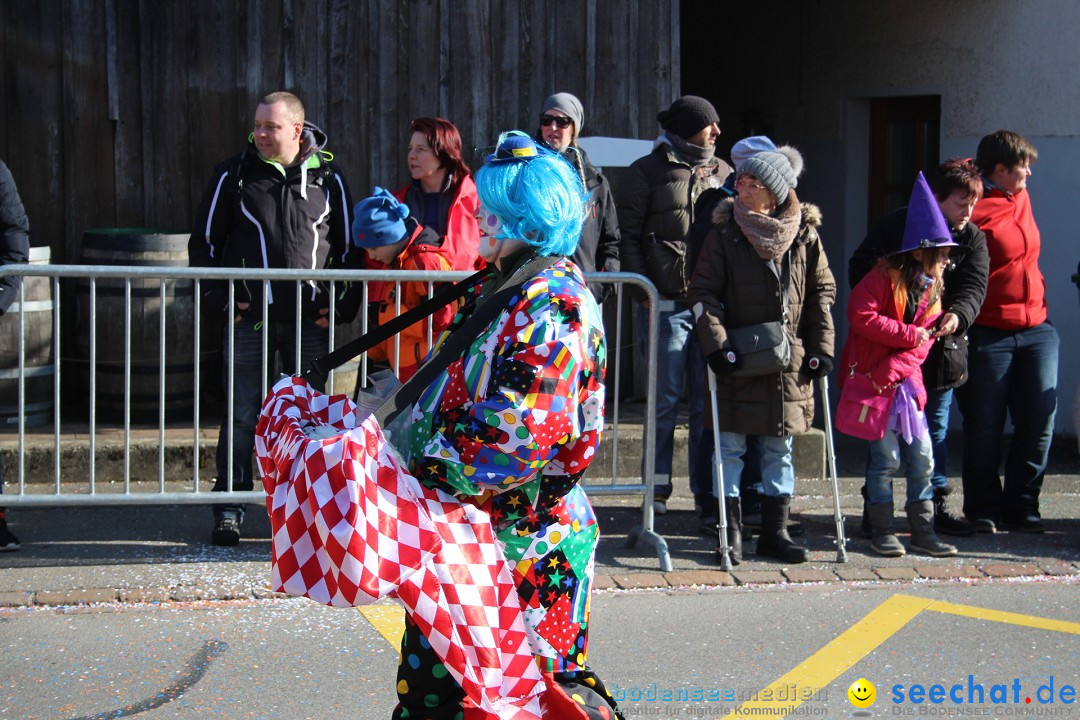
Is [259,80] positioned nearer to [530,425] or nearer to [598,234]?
[598,234]

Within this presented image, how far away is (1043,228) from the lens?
8.80 meters

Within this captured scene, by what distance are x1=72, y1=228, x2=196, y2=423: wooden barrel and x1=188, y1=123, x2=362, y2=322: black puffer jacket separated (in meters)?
1.28

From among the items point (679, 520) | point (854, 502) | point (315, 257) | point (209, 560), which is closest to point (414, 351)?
point (315, 257)

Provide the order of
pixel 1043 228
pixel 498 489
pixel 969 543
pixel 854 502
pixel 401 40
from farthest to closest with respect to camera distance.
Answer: pixel 1043 228, pixel 401 40, pixel 854 502, pixel 969 543, pixel 498 489

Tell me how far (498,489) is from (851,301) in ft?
12.0

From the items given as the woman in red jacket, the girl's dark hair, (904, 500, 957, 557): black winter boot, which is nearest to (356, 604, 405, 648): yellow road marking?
the girl's dark hair

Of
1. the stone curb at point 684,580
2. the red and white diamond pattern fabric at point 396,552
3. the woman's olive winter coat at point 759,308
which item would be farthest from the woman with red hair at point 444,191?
the red and white diamond pattern fabric at point 396,552

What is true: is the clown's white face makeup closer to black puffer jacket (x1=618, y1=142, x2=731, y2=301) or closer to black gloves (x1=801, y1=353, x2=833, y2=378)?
black gloves (x1=801, y1=353, x2=833, y2=378)

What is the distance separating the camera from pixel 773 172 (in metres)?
5.74

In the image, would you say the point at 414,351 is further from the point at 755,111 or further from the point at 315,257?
the point at 755,111

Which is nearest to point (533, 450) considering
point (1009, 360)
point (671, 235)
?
point (671, 235)

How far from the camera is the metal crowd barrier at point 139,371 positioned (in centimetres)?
577

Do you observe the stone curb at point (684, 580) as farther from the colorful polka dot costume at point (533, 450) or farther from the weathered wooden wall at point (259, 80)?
the weathered wooden wall at point (259, 80)

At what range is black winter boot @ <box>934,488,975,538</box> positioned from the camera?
6.67 metres
